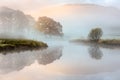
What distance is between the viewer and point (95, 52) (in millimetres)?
2213

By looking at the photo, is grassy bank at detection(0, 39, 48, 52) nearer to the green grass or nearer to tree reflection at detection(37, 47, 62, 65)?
tree reflection at detection(37, 47, 62, 65)

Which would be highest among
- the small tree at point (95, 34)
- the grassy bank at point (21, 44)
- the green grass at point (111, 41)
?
the small tree at point (95, 34)

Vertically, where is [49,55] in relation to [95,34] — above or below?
below

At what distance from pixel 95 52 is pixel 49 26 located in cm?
49

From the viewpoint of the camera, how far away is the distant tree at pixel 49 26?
2.25m

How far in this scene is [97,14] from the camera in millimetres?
2287

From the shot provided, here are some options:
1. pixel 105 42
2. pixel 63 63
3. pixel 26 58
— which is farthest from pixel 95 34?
pixel 26 58

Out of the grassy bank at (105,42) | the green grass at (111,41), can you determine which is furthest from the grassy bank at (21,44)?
the green grass at (111,41)

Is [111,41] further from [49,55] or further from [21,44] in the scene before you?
[21,44]

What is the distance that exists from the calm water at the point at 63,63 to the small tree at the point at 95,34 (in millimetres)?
73

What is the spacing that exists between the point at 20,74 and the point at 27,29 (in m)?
0.42

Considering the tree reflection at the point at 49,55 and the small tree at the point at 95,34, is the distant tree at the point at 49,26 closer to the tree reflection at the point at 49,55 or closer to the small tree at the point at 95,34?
the tree reflection at the point at 49,55

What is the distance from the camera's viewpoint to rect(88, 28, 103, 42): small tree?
7.31 ft

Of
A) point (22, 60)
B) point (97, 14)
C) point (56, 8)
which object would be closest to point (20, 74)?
point (22, 60)
